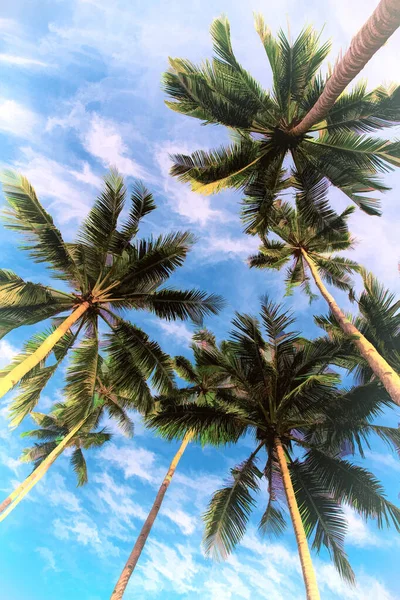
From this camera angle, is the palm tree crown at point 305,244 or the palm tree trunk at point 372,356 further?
the palm tree crown at point 305,244

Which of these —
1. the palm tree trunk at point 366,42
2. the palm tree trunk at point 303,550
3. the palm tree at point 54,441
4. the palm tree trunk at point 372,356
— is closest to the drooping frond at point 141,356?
the palm tree trunk at point 303,550

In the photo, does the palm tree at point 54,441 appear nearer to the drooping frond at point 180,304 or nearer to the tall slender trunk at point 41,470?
the tall slender trunk at point 41,470

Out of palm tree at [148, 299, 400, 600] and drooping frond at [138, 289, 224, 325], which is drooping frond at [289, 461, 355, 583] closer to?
palm tree at [148, 299, 400, 600]

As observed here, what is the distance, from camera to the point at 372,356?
762 centimetres

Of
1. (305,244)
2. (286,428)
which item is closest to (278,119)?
(305,244)

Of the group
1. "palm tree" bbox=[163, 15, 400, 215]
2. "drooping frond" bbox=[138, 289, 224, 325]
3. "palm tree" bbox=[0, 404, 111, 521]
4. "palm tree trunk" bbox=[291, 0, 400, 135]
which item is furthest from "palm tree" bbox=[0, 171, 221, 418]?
"palm tree" bbox=[0, 404, 111, 521]

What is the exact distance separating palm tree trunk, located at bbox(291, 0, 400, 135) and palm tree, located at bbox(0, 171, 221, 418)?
5.78 meters

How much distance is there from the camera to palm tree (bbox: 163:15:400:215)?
10016 millimetres

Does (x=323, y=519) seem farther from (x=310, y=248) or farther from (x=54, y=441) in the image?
(x=54, y=441)

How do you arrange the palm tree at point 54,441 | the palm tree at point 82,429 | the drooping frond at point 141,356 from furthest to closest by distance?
the palm tree at point 54,441 < the palm tree at point 82,429 < the drooping frond at point 141,356

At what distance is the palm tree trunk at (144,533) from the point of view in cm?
1001

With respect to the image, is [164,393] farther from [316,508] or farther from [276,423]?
[316,508]

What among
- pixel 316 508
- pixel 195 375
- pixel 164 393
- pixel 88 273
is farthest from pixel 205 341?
pixel 316 508

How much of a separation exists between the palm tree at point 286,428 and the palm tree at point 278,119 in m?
→ 4.91
